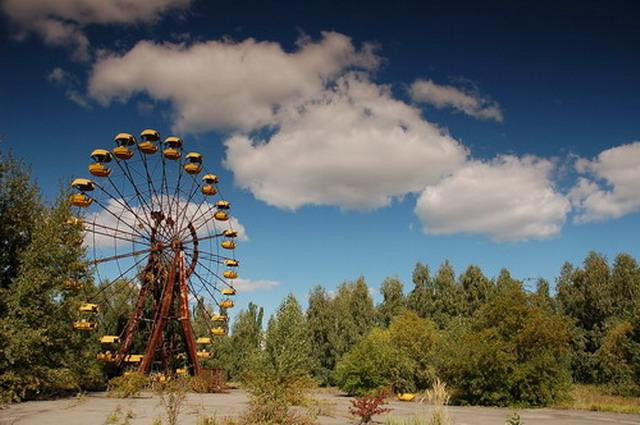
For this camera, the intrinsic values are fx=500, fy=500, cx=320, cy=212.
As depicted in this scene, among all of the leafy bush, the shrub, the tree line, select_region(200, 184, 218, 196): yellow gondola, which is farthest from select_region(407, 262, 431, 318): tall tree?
the leafy bush

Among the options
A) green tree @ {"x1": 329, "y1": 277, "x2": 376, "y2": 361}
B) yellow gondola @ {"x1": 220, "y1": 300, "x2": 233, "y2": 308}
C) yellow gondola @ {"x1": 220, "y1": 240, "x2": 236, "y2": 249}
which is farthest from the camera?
green tree @ {"x1": 329, "y1": 277, "x2": 376, "y2": 361}

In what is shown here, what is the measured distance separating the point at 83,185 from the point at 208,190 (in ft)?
31.6

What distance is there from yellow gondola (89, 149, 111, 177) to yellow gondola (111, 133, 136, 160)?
0.54 meters

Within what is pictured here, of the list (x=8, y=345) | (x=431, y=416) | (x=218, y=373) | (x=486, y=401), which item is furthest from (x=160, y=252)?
(x=431, y=416)

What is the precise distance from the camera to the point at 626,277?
1877 inches

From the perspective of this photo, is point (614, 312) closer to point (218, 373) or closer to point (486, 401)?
point (486, 401)

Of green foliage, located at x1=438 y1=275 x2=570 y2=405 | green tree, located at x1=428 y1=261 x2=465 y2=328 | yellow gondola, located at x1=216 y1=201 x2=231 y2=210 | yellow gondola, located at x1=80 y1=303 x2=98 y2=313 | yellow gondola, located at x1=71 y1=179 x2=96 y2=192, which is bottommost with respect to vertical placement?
green foliage, located at x1=438 y1=275 x2=570 y2=405

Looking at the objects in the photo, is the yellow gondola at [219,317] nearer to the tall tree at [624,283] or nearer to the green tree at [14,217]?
the green tree at [14,217]

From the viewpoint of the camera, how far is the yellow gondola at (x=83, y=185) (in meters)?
29.7

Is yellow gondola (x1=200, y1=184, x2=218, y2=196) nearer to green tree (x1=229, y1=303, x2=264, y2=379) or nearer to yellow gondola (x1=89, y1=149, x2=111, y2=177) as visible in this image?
yellow gondola (x1=89, y1=149, x2=111, y2=177)

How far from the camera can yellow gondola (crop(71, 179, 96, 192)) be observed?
29703 millimetres

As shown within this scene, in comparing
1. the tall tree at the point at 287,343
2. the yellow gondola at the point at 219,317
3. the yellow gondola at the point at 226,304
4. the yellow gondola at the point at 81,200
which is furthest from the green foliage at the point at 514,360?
the yellow gondola at the point at 81,200

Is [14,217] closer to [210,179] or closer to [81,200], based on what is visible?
[81,200]

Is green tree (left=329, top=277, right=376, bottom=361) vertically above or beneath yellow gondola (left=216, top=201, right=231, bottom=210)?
beneath
